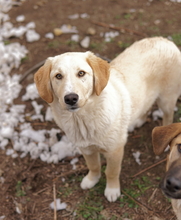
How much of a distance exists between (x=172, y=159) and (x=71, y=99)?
1.10 metres

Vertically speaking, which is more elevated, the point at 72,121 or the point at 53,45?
the point at 72,121

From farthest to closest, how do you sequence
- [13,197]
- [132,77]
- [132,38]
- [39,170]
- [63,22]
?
[63,22], [132,38], [39,170], [13,197], [132,77]

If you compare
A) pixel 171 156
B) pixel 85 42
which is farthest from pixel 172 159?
pixel 85 42

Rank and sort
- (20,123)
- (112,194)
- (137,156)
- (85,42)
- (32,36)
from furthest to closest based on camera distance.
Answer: (32,36)
(85,42)
(20,123)
(137,156)
(112,194)

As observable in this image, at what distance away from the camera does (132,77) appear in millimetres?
3434

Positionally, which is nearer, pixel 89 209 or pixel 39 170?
pixel 89 209

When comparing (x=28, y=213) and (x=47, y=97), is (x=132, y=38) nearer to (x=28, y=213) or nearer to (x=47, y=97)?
(x=47, y=97)

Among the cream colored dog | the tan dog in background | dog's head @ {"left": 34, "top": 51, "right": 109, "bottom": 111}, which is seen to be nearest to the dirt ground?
the cream colored dog

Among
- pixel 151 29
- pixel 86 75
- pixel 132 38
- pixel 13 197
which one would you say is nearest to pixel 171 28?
pixel 151 29

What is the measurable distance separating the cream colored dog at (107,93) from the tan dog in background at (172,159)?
1.88ft

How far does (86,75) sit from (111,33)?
11.5ft

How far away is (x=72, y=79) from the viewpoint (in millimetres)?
2602

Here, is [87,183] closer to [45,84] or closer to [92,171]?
[92,171]

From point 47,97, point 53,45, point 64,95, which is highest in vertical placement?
point 64,95
